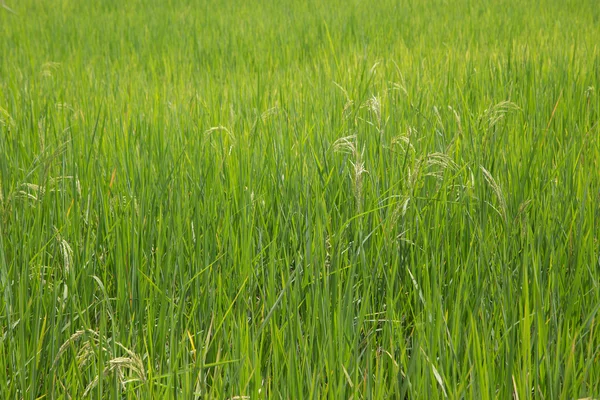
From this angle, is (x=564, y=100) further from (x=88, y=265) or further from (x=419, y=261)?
(x=88, y=265)

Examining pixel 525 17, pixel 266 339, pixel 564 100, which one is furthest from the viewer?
pixel 525 17

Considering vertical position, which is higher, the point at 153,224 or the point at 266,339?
the point at 153,224

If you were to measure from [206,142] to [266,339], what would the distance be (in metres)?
0.91

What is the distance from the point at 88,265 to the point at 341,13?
463 centimetres

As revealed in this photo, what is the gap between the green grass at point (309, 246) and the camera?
1.02 metres

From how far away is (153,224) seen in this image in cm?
146

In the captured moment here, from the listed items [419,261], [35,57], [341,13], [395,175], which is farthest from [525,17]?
[419,261]

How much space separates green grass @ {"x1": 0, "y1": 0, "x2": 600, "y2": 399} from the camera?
102cm

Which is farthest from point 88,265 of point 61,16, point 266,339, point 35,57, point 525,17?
point 61,16

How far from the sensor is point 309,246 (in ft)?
4.28

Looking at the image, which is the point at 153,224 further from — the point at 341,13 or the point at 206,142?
the point at 341,13

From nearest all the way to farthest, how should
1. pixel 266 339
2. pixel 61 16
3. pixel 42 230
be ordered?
pixel 266 339 < pixel 42 230 < pixel 61 16

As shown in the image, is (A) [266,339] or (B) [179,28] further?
(B) [179,28]

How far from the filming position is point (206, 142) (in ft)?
6.44
